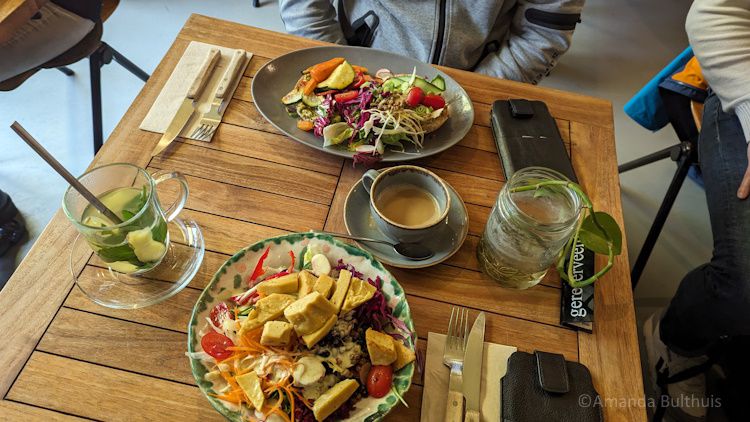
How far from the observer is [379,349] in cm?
69

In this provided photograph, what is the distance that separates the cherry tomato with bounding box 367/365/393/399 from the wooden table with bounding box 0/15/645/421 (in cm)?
7

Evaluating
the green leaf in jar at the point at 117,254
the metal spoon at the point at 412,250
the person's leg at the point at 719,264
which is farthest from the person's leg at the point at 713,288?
the green leaf in jar at the point at 117,254

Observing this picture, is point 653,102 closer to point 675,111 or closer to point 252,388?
point 675,111

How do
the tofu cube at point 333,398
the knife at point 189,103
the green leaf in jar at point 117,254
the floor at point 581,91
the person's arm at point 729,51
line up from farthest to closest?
1. the floor at point 581,91
2. the person's arm at point 729,51
3. the knife at point 189,103
4. the green leaf in jar at point 117,254
5. the tofu cube at point 333,398

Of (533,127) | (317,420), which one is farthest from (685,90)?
(317,420)

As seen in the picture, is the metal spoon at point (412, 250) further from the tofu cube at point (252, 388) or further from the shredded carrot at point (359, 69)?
the shredded carrot at point (359, 69)

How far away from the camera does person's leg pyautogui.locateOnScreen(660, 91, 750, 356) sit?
1.20 meters

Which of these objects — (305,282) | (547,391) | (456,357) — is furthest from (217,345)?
(547,391)

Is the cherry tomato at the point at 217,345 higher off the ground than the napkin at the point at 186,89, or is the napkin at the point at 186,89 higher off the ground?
the napkin at the point at 186,89

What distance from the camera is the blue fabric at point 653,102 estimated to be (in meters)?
1.63

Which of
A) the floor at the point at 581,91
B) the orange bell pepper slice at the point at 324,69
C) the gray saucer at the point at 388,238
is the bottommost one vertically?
the floor at the point at 581,91

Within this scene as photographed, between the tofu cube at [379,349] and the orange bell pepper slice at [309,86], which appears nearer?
the tofu cube at [379,349]

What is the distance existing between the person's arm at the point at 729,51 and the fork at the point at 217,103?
1244 millimetres

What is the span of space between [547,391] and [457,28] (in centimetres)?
111
